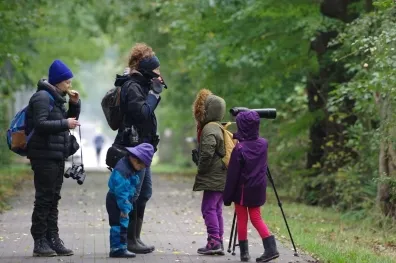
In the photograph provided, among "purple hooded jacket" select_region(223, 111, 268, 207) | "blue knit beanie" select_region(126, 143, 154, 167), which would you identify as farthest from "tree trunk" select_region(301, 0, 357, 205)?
"blue knit beanie" select_region(126, 143, 154, 167)

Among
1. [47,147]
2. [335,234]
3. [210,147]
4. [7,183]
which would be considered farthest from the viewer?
[7,183]

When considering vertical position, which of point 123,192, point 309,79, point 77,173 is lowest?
point 123,192

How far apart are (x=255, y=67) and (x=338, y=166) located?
3.02 metres

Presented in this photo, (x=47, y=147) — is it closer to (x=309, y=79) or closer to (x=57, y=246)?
(x=57, y=246)

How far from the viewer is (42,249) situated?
36.7 ft

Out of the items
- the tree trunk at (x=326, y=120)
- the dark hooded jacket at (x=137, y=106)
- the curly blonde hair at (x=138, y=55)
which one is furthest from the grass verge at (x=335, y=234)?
the curly blonde hair at (x=138, y=55)

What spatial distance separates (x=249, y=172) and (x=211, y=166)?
3.17 ft

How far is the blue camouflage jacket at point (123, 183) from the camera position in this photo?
11062 mm

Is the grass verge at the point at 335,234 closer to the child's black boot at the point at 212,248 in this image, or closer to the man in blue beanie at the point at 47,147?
the child's black boot at the point at 212,248

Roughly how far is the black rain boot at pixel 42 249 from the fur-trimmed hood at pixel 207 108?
7.33 ft

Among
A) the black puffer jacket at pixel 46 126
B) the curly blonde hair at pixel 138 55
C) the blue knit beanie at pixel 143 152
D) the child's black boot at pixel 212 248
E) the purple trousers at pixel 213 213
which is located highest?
the curly blonde hair at pixel 138 55

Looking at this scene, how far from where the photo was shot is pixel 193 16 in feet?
82.2

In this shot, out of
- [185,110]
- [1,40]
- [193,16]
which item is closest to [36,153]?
[1,40]

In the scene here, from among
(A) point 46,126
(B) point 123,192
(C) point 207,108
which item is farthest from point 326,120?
(A) point 46,126
